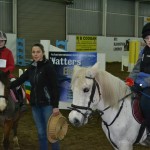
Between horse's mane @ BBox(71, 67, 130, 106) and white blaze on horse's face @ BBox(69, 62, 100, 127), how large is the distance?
2cm

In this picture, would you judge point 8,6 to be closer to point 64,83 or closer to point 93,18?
point 93,18

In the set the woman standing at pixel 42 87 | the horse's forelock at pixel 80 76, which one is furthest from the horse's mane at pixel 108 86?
the woman standing at pixel 42 87

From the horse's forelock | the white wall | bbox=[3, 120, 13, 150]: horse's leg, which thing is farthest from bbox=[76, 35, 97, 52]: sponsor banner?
the horse's forelock

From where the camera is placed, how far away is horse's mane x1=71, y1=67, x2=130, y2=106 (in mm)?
3517

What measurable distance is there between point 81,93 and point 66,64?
508cm

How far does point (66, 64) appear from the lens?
8477 millimetres

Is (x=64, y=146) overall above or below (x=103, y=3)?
below

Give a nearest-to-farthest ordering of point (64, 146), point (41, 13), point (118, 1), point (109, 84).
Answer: point (109, 84)
point (64, 146)
point (41, 13)
point (118, 1)

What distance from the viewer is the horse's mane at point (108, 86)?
3.52 metres

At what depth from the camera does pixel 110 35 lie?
25.9m

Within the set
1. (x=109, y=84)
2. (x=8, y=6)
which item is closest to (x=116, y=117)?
(x=109, y=84)

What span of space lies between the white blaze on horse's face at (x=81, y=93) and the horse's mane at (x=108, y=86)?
21 millimetres

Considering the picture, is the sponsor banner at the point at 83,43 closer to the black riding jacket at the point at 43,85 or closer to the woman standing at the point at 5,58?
the woman standing at the point at 5,58

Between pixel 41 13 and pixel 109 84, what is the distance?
1835 cm
